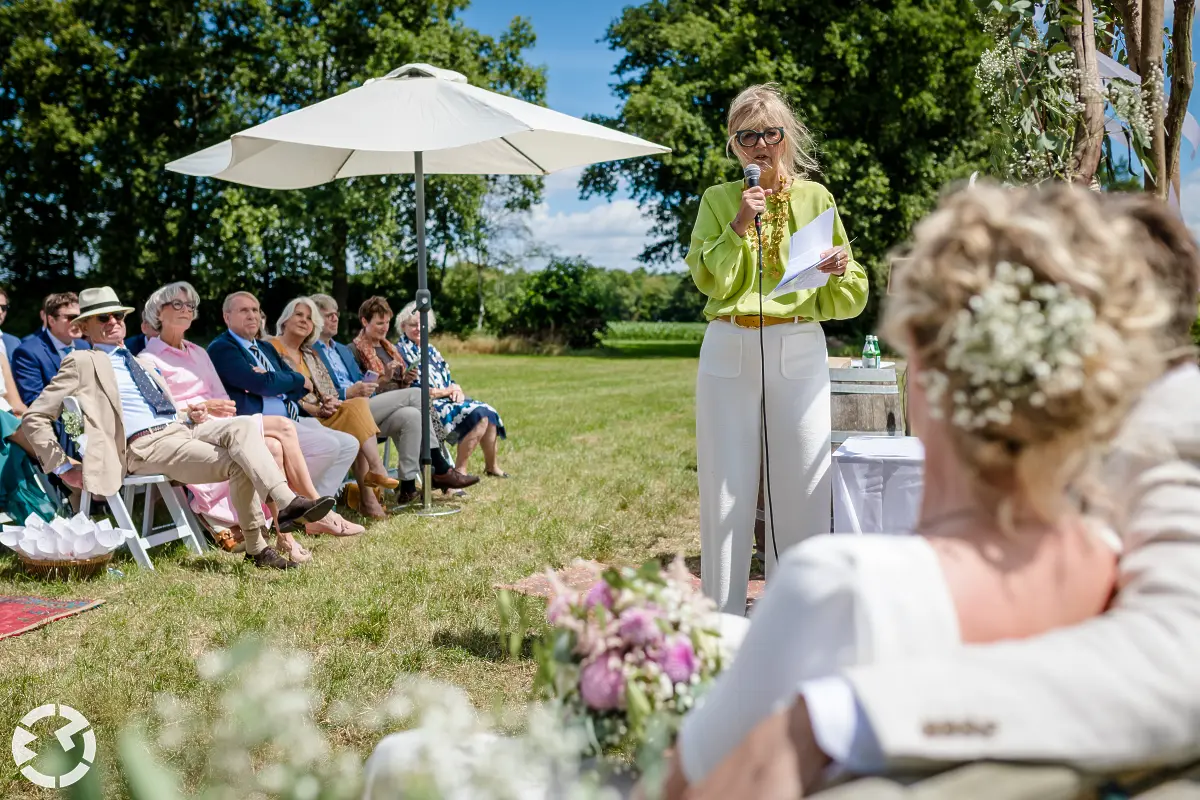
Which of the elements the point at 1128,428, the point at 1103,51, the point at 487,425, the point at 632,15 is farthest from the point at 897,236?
the point at 1128,428

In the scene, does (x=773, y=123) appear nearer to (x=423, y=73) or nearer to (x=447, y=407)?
(x=423, y=73)

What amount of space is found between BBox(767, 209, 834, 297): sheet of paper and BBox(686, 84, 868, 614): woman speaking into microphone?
63 millimetres

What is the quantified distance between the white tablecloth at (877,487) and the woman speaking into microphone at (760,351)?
8 centimetres

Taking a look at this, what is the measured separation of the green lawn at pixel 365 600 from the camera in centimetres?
400

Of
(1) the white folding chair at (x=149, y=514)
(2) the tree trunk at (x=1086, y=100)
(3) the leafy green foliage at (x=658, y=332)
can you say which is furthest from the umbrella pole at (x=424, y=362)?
(3) the leafy green foliage at (x=658, y=332)

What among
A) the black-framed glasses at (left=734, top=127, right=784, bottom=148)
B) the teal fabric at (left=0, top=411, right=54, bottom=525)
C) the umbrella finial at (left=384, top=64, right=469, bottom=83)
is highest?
the umbrella finial at (left=384, top=64, right=469, bottom=83)

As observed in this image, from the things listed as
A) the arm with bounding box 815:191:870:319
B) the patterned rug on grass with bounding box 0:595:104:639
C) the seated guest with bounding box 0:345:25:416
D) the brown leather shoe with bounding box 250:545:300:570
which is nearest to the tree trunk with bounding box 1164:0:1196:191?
the arm with bounding box 815:191:870:319

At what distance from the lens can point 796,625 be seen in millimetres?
1239

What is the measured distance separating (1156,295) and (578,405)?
47.1 ft

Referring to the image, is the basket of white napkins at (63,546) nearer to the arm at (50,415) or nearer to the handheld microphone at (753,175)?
the arm at (50,415)

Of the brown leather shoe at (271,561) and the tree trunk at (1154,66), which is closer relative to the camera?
the tree trunk at (1154,66)

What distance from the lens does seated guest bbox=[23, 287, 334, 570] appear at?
5.95 metres

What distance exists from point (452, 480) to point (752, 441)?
15.2ft

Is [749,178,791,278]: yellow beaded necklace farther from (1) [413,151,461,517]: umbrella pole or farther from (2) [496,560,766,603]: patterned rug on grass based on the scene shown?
(1) [413,151,461,517]: umbrella pole
